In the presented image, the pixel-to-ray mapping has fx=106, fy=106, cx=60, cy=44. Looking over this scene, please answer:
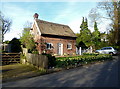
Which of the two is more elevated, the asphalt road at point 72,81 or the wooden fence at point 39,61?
the wooden fence at point 39,61

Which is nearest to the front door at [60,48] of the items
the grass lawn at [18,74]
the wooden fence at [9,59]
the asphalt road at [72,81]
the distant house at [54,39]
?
the distant house at [54,39]

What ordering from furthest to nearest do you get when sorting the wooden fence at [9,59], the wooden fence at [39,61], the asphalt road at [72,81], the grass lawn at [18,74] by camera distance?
1. the wooden fence at [9,59]
2. the wooden fence at [39,61]
3. the grass lawn at [18,74]
4. the asphalt road at [72,81]

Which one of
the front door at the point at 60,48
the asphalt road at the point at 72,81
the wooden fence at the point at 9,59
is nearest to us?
the asphalt road at the point at 72,81

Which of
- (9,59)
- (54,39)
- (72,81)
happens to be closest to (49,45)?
(54,39)

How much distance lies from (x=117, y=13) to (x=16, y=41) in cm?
2246

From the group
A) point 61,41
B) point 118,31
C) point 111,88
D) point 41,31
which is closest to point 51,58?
point 111,88

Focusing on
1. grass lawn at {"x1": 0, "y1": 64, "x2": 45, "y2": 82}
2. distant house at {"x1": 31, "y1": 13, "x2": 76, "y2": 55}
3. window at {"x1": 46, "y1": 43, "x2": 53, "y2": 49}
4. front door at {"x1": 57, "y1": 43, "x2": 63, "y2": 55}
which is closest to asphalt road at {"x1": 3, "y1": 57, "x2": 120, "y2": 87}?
grass lawn at {"x1": 0, "y1": 64, "x2": 45, "y2": 82}

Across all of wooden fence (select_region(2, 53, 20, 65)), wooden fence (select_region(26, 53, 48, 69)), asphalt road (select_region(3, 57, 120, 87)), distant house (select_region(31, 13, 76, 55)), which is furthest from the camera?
distant house (select_region(31, 13, 76, 55))

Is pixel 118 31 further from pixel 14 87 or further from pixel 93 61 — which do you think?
pixel 14 87

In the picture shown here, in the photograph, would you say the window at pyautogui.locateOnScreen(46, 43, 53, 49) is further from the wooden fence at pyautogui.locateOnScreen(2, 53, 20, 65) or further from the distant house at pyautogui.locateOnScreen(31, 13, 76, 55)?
the wooden fence at pyautogui.locateOnScreen(2, 53, 20, 65)

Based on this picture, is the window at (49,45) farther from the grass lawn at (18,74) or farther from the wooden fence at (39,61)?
the grass lawn at (18,74)

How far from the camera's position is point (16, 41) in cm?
2333

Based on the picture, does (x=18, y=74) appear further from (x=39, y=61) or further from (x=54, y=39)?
(x=54, y=39)

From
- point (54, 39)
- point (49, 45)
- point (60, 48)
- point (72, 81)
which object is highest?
point (54, 39)
